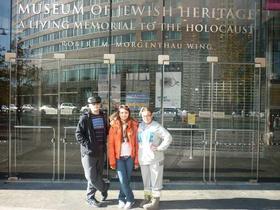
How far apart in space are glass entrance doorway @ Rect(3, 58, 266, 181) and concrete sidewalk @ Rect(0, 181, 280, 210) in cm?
51

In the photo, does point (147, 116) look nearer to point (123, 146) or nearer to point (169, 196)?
point (123, 146)

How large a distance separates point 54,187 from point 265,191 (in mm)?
3589

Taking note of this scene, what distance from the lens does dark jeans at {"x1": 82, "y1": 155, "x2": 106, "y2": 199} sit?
7977 mm

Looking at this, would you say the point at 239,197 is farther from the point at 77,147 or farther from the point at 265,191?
the point at 77,147

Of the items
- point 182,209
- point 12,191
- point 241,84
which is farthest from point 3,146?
point 241,84

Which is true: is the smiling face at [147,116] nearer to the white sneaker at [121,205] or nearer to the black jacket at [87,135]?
the black jacket at [87,135]

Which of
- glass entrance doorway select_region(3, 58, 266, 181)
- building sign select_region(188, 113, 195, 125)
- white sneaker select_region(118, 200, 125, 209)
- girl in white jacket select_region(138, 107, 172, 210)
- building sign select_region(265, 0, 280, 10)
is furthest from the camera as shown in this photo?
building sign select_region(265, 0, 280, 10)

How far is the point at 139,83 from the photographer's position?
1012 centimetres

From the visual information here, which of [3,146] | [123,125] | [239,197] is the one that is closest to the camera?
[123,125]

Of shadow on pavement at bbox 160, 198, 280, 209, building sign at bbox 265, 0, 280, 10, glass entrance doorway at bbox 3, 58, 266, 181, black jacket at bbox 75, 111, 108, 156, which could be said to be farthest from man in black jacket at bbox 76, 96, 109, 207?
building sign at bbox 265, 0, 280, 10

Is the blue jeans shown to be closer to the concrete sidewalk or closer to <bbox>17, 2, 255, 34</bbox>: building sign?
the concrete sidewalk

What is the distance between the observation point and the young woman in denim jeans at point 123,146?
7.81m

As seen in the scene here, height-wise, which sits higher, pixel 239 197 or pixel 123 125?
pixel 123 125

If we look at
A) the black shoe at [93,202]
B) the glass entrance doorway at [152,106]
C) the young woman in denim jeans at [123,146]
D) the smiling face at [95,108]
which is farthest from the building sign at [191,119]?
the black shoe at [93,202]
